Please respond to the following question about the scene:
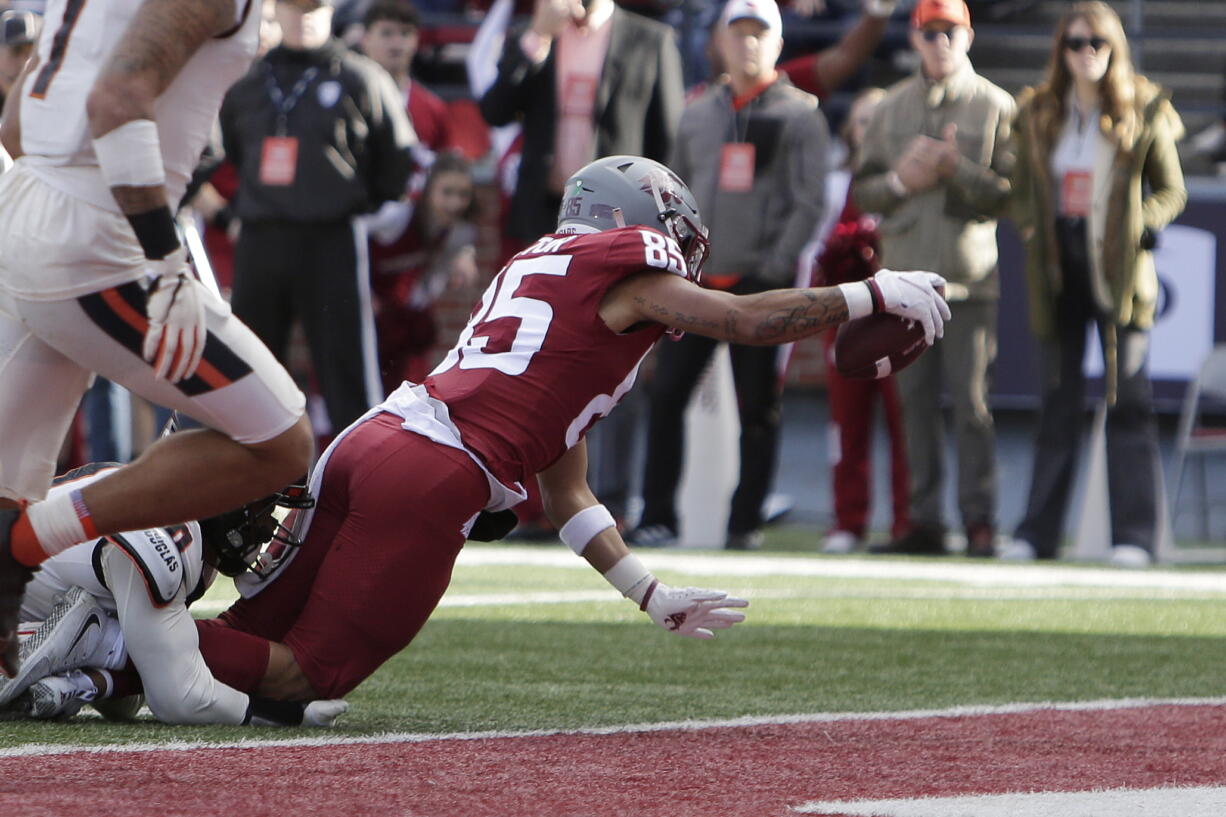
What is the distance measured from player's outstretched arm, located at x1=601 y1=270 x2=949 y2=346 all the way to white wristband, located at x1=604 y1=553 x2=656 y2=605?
641 mm

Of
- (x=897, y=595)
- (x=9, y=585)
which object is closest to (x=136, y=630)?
(x=9, y=585)

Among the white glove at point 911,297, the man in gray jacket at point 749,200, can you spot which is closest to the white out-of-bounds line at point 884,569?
the man in gray jacket at point 749,200

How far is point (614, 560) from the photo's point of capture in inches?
178

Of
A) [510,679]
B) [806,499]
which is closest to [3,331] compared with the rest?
[510,679]

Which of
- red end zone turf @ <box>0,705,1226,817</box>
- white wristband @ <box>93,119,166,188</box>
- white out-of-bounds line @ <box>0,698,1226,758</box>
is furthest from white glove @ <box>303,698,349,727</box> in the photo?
white wristband @ <box>93,119,166,188</box>

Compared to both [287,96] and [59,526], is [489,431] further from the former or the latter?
[287,96]

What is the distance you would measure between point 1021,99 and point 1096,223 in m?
0.64

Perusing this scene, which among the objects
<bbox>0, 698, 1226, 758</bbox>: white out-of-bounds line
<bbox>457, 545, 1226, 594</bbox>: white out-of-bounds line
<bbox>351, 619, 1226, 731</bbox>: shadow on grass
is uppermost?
<bbox>0, 698, 1226, 758</bbox>: white out-of-bounds line

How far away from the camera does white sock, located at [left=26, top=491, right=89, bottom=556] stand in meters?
3.67

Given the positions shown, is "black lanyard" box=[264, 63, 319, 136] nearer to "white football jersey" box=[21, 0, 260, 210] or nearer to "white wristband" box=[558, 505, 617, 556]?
"white wristband" box=[558, 505, 617, 556]

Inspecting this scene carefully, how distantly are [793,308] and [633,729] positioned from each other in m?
0.89

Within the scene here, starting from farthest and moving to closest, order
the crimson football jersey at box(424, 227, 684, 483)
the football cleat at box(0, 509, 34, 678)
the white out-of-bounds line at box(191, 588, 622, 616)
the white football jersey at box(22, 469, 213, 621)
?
1. the white out-of-bounds line at box(191, 588, 622, 616)
2. the crimson football jersey at box(424, 227, 684, 483)
3. the white football jersey at box(22, 469, 213, 621)
4. the football cleat at box(0, 509, 34, 678)

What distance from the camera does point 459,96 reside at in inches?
486

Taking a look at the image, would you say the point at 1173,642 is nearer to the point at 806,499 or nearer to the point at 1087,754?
the point at 1087,754
